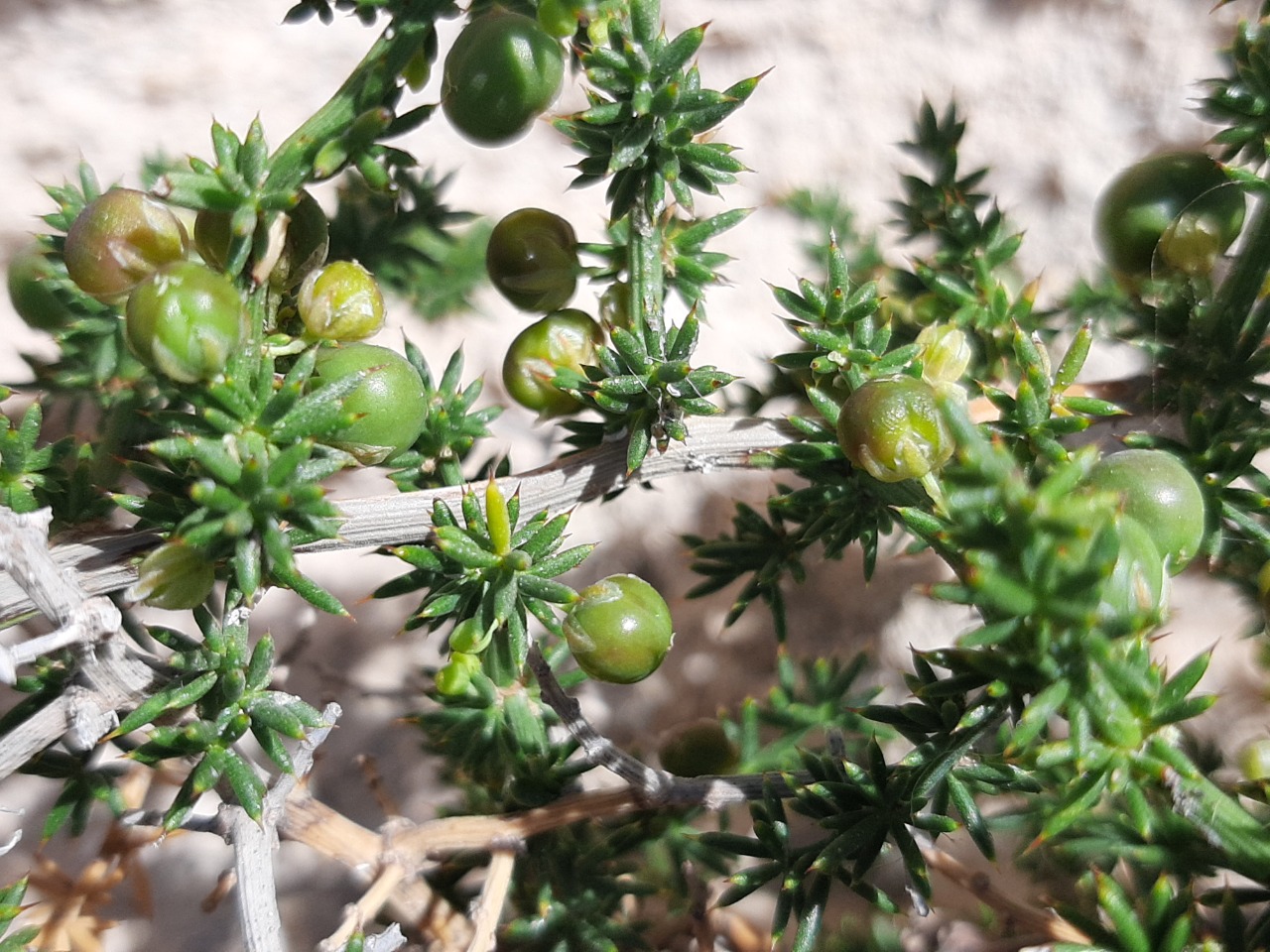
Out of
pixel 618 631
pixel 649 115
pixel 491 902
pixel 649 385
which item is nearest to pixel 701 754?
pixel 491 902

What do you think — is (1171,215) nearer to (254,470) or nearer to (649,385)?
(649,385)

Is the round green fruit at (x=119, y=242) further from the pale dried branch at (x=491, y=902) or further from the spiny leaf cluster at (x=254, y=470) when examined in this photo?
the pale dried branch at (x=491, y=902)

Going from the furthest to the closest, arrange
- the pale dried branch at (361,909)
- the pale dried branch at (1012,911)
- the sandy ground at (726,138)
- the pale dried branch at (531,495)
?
1. the sandy ground at (726,138)
2. the pale dried branch at (1012,911)
3. the pale dried branch at (361,909)
4. the pale dried branch at (531,495)

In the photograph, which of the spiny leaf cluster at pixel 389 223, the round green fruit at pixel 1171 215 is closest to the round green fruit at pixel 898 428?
the round green fruit at pixel 1171 215

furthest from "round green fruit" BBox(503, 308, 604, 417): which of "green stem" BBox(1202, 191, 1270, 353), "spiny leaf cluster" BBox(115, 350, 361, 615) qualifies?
"green stem" BBox(1202, 191, 1270, 353)

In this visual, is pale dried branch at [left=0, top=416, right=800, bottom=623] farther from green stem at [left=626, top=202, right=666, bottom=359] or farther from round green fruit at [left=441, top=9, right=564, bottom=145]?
round green fruit at [left=441, top=9, right=564, bottom=145]

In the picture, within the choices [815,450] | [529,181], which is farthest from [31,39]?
[815,450]

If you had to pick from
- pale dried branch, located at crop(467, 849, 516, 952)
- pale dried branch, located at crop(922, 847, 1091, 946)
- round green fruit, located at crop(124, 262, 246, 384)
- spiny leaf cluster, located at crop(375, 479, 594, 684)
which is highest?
round green fruit, located at crop(124, 262, 246, 384)
